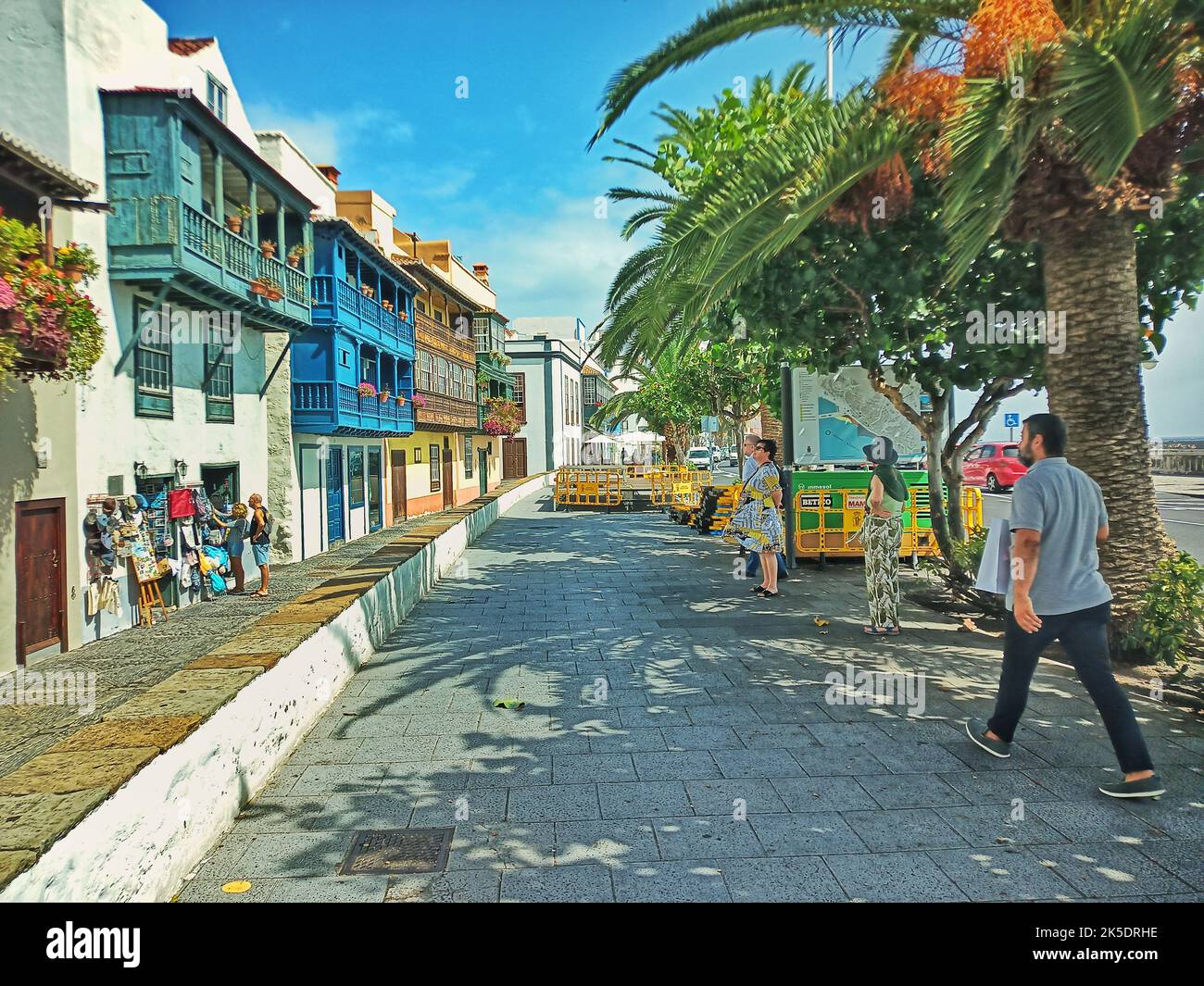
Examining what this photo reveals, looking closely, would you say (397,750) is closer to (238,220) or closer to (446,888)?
(446,888)

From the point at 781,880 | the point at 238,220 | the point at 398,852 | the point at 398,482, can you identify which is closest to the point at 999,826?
the point at 781,880

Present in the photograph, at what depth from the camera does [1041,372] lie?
9477mm

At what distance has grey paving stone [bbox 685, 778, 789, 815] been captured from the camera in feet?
13.8

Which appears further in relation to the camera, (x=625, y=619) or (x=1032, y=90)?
(x=625, y=619)

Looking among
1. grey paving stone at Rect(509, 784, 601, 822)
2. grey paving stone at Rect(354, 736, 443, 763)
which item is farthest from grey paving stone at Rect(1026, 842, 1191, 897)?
grey paving stone at Rect(354, 736, 443, 763)

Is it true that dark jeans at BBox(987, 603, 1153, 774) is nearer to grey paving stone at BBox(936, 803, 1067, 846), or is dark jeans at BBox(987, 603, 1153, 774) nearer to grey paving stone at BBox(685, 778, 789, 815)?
grey paving stone at BBox(936, 803, 1067, 846)

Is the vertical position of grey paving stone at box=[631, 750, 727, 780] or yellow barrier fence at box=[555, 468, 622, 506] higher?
yellow barrier fence at box=[555, 468, 622, 506]

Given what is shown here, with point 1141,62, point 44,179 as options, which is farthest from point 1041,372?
point 44,179

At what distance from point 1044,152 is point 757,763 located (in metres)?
5.48

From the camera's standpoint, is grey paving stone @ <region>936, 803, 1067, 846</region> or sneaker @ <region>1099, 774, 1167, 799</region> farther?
sneaker @ <region>1099, 774, 1167, 799</region>

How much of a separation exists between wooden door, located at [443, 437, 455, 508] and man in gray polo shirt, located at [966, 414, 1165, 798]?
31082mm

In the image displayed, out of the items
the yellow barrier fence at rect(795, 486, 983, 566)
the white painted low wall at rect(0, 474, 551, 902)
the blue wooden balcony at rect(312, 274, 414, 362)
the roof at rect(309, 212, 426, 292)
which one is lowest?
the white painted low wall at rect(0, 474, 551, 902)
